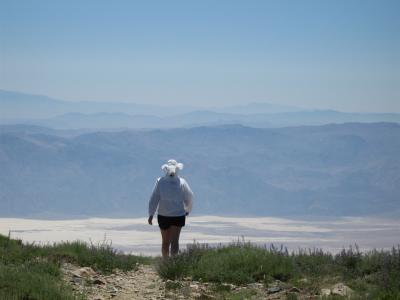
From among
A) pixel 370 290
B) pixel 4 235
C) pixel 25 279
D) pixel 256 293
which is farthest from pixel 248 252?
pixel 4 235

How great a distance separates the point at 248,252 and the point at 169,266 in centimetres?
143

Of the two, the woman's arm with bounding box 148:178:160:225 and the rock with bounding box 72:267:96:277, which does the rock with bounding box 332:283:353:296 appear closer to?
the rock with bounding box 72:267:96:277

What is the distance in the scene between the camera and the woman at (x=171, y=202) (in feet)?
47.3

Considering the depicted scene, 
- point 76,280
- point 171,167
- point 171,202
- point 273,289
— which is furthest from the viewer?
point 171,167

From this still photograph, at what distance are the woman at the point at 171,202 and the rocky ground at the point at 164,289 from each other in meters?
1.85

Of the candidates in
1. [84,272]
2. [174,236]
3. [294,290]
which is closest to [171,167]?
[174,236]

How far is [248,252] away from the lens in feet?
42.1

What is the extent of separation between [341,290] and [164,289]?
2.77m

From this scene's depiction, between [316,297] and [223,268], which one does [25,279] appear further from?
[316,297]

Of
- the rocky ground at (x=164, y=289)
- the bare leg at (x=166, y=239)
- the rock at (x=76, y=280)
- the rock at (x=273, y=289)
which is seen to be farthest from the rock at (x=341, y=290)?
the bare leg at (x=166, y=239)

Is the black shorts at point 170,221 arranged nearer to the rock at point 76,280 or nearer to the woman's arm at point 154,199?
the woman's arm at point 154,199

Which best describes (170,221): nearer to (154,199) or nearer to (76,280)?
(154,199)

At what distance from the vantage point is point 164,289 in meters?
11.6

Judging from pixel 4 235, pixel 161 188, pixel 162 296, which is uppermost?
pixel 161 188
